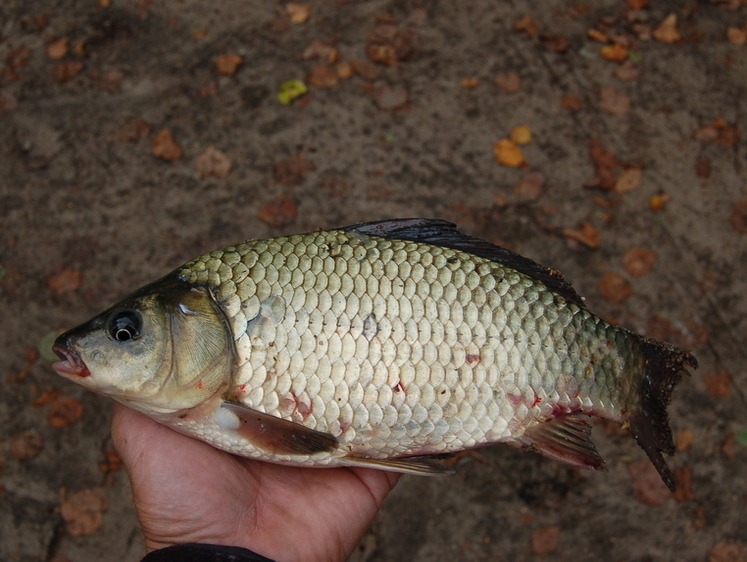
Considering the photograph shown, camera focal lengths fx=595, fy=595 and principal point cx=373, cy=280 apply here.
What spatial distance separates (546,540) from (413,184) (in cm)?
221

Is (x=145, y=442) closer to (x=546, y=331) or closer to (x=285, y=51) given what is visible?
(x=546, y=331)

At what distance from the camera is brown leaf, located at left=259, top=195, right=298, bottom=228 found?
12.3 feet

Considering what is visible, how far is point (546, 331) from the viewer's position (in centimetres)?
213

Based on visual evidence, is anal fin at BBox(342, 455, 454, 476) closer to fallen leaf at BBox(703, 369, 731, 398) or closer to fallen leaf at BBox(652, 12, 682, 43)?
fallen leaf at BBox(703, 369, 731, 398)

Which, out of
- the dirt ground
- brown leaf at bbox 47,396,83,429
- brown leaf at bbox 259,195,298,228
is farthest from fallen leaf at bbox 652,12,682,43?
brown leaf at bbox 47,396,83,429

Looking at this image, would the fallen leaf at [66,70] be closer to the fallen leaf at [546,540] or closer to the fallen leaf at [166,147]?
the fallen leaf at [166,147]

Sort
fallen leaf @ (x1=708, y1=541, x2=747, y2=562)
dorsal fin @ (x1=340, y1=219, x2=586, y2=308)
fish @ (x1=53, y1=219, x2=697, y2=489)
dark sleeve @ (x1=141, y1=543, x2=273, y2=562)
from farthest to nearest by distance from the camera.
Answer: fallen leaf @ (x1=708, y1=541, x2=747, y2=562)
dorsal fin @ (x1=340, y1=219, x2=586, y2=308)
fish @ (x1=53, y1=219, x2=697, y2=489)
dark sleeve @ (x1=141, y1=543, x2=273, y2=562)

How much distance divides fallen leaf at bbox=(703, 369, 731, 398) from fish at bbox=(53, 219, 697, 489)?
55.0 inches

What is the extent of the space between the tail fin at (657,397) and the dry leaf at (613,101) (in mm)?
2305

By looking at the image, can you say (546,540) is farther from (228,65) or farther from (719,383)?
(228,65)

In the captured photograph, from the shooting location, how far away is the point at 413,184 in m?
3.84

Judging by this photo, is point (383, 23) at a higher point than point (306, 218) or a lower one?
higher

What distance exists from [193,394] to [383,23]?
10.7ft

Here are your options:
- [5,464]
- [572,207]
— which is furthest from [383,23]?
[5,464]
